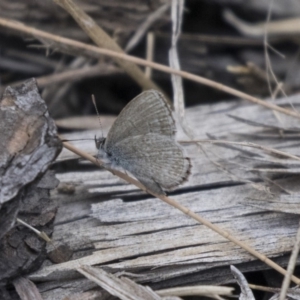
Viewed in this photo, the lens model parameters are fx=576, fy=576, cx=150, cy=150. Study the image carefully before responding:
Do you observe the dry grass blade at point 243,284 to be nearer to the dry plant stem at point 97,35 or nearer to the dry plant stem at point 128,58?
the dry plant stem at point 128,58

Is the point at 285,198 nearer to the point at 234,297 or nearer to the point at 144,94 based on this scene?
the point at 234,297

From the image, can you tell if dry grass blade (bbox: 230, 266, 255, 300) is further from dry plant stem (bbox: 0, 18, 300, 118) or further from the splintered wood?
dry plant stem (bbox: 0, 18, 300, 118)

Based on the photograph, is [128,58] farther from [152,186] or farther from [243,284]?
[243,284]

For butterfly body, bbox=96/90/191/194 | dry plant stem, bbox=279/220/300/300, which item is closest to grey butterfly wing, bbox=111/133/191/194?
butterfly body, bbox=96/90/191/194

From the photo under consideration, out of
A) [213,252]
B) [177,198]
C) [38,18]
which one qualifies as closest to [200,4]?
[38,18]

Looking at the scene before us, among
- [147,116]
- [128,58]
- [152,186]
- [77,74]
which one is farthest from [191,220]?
[77,74]
